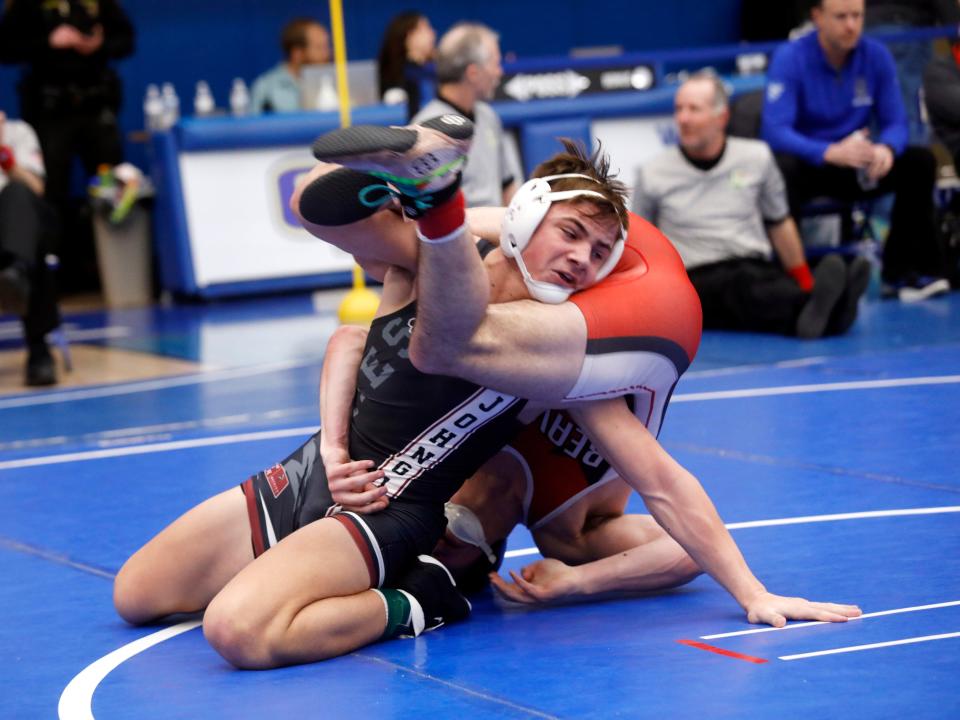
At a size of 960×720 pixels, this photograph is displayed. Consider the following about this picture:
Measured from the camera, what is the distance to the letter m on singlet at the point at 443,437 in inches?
121

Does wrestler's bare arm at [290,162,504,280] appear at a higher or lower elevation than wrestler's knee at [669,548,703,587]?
higher

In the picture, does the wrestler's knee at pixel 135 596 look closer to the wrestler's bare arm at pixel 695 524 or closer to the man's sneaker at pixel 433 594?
the man's sneaker at pixel 433 594

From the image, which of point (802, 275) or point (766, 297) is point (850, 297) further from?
point (802, 275)

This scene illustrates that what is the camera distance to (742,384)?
6.05 meters

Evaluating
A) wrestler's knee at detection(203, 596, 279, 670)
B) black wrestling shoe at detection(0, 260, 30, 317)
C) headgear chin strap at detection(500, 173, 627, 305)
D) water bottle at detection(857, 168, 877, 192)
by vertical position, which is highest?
headgear chin strap at detection(500, 173, 627, 305)

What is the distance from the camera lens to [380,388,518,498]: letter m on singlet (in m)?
3.07

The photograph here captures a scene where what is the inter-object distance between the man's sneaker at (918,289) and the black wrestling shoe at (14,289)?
15.2 feet

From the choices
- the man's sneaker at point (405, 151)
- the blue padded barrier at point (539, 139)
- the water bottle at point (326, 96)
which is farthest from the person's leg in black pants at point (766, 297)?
the man's sneaker at point (405, 151)

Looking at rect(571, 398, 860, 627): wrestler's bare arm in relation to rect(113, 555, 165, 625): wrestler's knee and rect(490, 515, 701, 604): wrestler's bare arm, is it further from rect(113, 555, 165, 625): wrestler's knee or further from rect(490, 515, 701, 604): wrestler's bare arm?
rect(113, 555, 165, 625): wrestler's knee

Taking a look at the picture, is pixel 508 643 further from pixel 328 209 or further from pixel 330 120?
pixel 330 120

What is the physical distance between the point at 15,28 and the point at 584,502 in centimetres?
786

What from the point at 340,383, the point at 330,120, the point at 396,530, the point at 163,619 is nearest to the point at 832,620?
the point at 396,530

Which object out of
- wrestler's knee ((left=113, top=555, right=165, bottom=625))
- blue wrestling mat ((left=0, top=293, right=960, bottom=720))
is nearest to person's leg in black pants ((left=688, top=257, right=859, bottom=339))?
blue wrestling mat ((left=0, top=293, right=960, bottom=720))

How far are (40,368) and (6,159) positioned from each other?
3.29 feet
